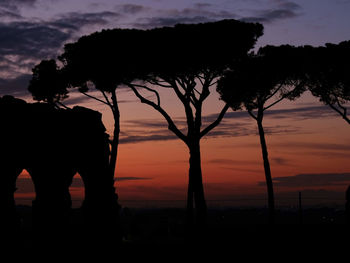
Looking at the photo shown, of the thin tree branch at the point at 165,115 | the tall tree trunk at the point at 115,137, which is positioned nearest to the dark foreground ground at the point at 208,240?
the tall tree trunk at the point at 115,137

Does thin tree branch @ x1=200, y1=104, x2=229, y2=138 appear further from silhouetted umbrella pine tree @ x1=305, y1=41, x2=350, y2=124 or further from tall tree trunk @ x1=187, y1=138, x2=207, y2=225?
silhouetted umbrella pine tree @ x1=305, y1=41, x2=350, y2=124

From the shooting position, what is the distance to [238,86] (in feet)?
99.7

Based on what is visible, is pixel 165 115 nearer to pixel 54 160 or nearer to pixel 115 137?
pixel 115 137

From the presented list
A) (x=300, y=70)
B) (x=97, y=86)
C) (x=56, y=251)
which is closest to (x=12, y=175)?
(x=56, y=251)

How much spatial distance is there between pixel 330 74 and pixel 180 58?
8.71m

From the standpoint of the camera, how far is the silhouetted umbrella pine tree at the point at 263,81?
1183 inches

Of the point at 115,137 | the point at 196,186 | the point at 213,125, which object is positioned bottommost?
the point at 196,186

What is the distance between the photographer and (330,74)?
31.4m

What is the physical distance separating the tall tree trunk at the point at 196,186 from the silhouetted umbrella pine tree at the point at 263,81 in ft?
11.9

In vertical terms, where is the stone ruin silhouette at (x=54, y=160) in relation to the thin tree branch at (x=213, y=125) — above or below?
below

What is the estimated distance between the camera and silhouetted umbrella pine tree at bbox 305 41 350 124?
3078 centimetres

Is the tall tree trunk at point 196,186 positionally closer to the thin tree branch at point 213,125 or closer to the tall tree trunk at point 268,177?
the thin tree branch at point 213,125

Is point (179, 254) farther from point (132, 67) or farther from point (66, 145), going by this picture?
point (132, 67)

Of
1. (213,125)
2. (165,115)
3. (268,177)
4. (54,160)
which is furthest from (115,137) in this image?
(54,160)
